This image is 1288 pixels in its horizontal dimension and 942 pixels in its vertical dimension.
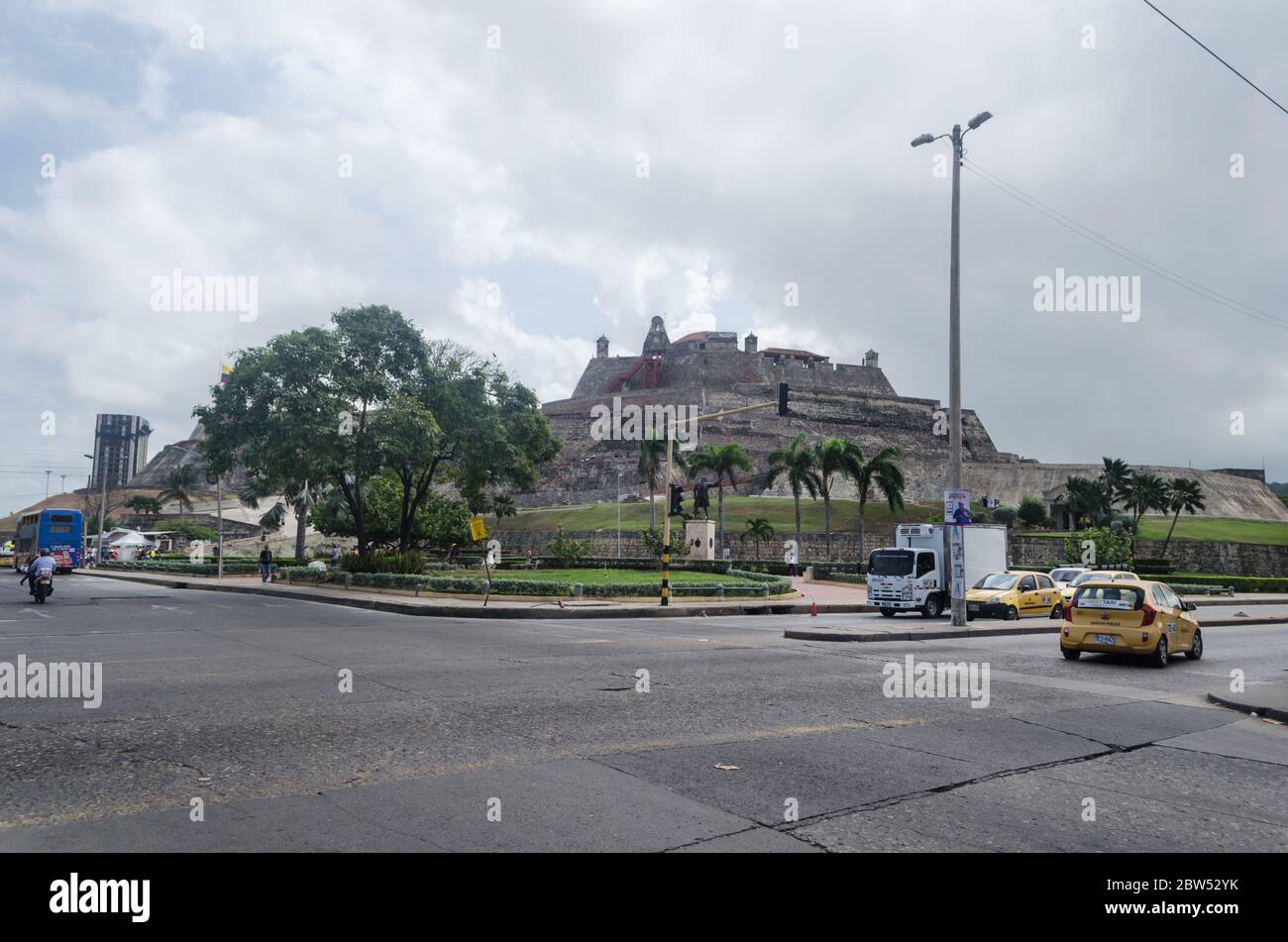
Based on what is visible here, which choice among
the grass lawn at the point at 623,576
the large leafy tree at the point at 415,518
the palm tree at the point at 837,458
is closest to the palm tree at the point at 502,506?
the large leafy tree at the point at 415,518

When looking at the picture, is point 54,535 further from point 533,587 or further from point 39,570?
point 533,587

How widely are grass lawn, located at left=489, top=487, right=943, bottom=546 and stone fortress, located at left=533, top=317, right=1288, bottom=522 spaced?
8522 mm

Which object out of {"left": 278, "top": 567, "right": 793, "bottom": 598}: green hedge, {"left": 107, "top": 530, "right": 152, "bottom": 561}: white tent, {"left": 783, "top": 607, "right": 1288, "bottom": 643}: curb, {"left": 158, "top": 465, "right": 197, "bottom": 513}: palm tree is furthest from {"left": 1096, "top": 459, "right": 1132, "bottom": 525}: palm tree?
{"left": 158, "top": 465, "right": 197, "bottom": 513}: palm tree

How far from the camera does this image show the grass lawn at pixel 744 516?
70.2 meters

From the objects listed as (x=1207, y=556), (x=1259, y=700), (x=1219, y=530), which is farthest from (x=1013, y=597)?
(x=1219, y=530)

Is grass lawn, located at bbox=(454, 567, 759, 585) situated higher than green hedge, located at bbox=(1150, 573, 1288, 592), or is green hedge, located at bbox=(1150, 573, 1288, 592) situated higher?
grass lawn, located at bbox=(454, 567, 759, 585)

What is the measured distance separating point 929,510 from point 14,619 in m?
70.4

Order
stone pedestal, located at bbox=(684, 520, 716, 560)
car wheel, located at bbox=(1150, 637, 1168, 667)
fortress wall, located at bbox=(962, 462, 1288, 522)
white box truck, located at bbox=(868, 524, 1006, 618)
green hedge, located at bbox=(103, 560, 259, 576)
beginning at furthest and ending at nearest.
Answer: fortress wall, located at bbox=(962, 462, 1288, 522) < green hedge, located at bbox=(103, 560, 259, 576) < stone pedestal, located at bbox=(684, 520, 716, 560) < white box truck, located at bbox=(868, 524, 1006, 618) < car wheel, located at bbox=(1150, 637, 1168, 667)

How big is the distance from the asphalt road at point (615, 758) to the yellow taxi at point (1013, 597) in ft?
38.8

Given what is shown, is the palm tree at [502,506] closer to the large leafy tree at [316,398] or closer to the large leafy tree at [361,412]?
the large leafy tree at [361,412]

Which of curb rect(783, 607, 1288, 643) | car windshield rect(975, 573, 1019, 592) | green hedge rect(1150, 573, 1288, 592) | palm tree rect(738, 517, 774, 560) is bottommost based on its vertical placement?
green hedge rect(1150, 573, 1288, 592)

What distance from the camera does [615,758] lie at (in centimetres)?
702

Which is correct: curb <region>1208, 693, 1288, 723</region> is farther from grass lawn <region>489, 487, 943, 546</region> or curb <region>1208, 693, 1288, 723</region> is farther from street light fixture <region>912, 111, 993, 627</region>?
grass lawn <region>489, 487, 943, 546</region>

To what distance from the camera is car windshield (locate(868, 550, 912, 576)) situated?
26.6 metres
